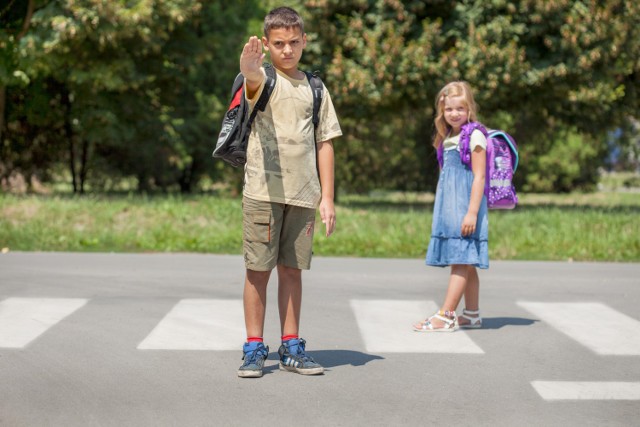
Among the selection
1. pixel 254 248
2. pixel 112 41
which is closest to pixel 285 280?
pixel 254 248

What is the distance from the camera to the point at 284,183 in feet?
19.4

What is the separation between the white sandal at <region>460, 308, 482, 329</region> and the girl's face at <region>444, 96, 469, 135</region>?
1.33m

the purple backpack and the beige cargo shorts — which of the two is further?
the purple backpack

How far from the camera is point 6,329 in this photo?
735 centimetres

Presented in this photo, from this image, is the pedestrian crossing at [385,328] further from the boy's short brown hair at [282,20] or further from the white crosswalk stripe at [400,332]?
the boy's short brown hair at [282,20]

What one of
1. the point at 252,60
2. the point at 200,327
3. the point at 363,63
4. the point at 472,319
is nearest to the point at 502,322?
the point at 472,319

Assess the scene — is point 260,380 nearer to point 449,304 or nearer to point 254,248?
point 254,248

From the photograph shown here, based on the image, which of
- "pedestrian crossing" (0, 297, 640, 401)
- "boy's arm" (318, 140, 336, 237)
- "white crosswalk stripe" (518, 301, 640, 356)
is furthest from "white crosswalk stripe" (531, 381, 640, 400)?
"boy's arm" (318, 140, 336, 237)

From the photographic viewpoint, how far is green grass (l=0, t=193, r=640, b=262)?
1366 centimetres

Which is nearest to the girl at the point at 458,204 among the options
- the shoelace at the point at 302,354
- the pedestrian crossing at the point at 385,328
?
the pedestrian crossing at the point at 385,328

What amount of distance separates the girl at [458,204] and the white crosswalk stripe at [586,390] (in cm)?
182

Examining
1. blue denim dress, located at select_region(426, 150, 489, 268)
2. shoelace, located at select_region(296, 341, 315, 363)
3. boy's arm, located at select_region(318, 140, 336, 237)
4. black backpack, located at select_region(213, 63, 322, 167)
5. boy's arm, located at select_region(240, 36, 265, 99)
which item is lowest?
shoelace, located at select_region(296, 341, 315, 363)

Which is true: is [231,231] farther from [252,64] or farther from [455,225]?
[252,64]

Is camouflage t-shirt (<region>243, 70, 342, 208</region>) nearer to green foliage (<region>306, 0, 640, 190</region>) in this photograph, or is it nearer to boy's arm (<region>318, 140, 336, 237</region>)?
boy's arm (<region>318, 140, 336, 237</region>)
